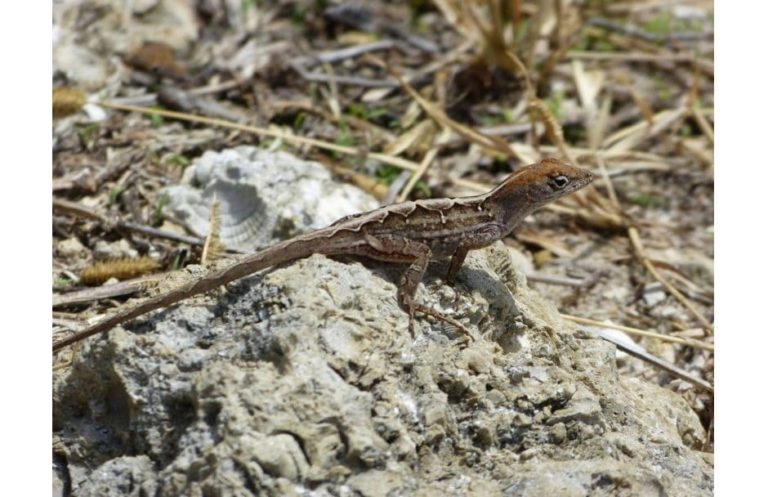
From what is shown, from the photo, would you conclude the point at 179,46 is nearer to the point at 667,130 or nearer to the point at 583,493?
the point at 667,130

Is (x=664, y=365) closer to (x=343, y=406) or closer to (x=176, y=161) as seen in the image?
(x=343, y=406)

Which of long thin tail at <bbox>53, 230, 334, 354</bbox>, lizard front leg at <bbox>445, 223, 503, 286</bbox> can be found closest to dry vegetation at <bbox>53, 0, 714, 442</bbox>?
long thin tail at <bbox>53, 230, 334, 354</bbox>

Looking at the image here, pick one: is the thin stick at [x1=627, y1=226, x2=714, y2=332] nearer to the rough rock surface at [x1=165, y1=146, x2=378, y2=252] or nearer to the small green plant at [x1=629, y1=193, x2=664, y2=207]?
the small green plant at [x1=629, y1=193, x2=664, y2=207]

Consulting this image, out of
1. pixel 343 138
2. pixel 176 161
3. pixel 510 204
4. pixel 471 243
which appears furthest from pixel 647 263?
pixel 176 161

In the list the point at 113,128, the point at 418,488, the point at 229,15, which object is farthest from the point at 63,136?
the point at 418,488

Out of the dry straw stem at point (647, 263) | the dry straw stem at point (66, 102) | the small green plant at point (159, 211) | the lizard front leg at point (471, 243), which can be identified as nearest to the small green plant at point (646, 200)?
the dry straw stem at point (647, 263)

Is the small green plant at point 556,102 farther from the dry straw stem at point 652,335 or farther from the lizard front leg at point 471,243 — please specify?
the lizard front leg at point 471,243
